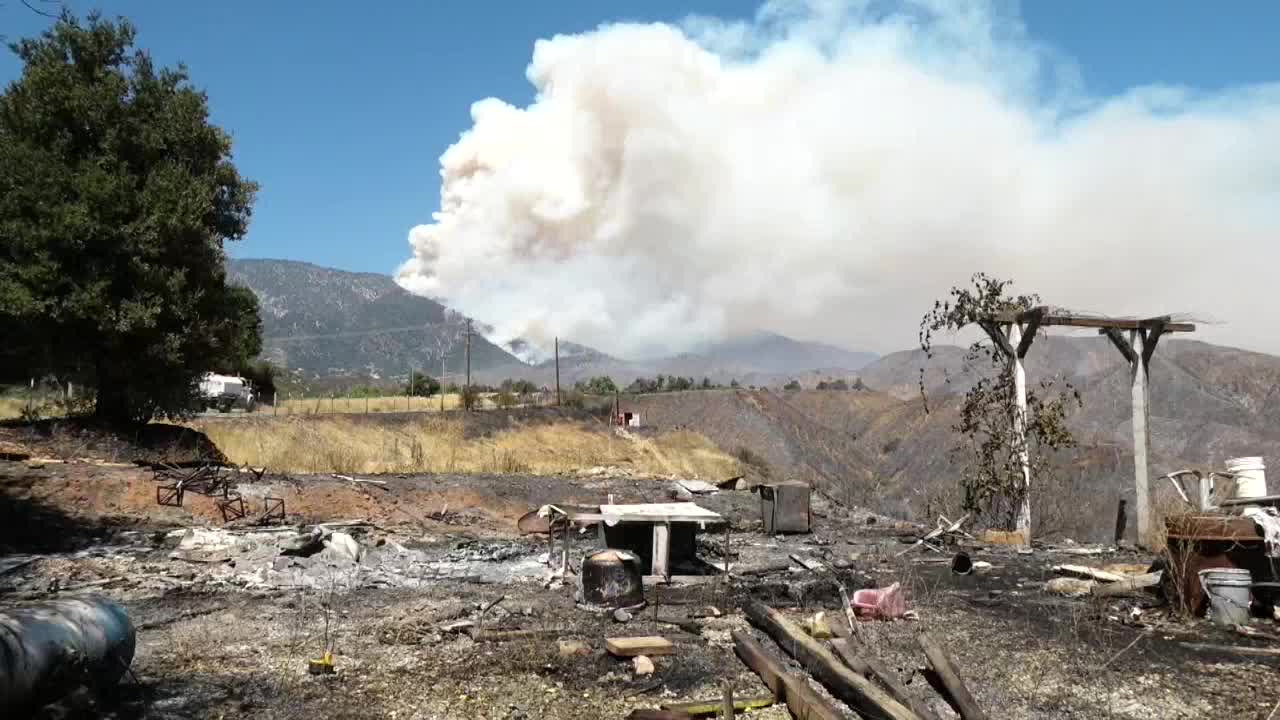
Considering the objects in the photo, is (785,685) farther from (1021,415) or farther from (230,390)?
(230,390)

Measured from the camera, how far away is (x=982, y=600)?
11.3m

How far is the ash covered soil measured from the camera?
7145 millimetres

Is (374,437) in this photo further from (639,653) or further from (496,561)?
(639,653)

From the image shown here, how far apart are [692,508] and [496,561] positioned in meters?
3.15

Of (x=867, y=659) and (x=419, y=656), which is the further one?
(x=419, y=656)

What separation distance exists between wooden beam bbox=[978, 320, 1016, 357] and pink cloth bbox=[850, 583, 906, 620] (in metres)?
7.64

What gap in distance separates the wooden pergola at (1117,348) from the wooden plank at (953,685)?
9643mm

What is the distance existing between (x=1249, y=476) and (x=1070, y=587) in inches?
97.6

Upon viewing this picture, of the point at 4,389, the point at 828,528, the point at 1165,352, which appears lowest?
the point at 828,528

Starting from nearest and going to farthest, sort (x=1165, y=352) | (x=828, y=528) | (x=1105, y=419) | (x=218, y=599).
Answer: (x=218, y=599), (x=828, y=528), (x=1105, y=419), (x=1165, y=352)

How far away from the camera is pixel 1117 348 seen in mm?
16094

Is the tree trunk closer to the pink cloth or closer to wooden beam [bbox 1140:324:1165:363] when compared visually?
the pink cloth

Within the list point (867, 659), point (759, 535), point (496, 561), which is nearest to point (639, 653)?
point (867, 659)

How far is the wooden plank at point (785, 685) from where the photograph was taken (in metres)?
6.35
